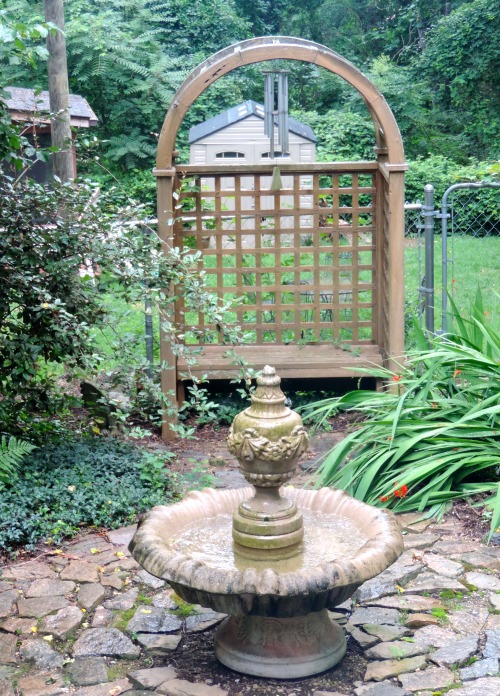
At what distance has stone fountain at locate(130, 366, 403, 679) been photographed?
9.09 ft

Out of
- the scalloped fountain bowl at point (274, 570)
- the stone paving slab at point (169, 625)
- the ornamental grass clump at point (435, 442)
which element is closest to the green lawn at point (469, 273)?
the ornamental grass clump at point (435, 442)

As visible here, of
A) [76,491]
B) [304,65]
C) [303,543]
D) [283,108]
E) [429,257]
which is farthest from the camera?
[304,65]

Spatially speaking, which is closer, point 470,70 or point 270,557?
point 270,557

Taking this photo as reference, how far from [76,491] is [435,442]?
1987 mm

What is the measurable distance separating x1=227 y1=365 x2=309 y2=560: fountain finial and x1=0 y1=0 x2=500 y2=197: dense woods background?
15376 mm

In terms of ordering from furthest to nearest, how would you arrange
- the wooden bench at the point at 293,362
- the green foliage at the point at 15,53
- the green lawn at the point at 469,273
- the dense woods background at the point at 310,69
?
the dense woods background at the point at 310,69, the green lawn at the point at 469,273, the wooden bench at the point at 293,362, the green foliage at the point at 15,53

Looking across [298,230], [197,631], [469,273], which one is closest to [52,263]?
[197,631]

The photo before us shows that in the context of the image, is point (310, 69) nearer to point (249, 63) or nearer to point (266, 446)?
point (249, 63)

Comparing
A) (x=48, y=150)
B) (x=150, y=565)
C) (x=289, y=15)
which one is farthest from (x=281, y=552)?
(x=289, y=15)

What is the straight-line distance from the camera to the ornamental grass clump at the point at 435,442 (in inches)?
174

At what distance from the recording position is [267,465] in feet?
9.65

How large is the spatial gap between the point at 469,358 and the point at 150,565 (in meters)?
2.46

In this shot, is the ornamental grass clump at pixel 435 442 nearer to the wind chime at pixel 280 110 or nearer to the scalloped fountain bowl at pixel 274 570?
the scalloped fountain bowl at pixel 274 570

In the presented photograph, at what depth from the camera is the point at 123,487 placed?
15.6 feet
